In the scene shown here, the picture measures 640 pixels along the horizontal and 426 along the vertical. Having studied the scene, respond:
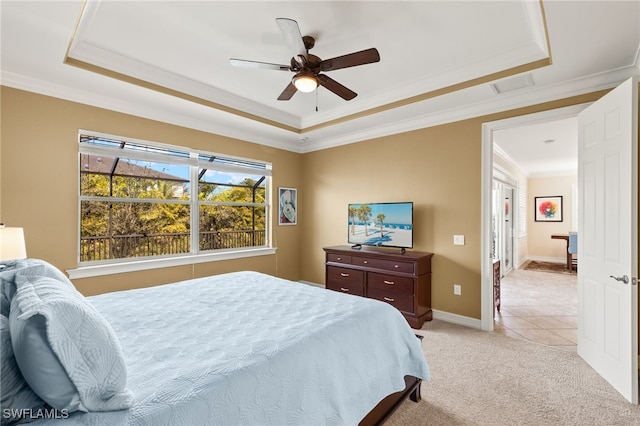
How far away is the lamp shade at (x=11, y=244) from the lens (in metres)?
1.97

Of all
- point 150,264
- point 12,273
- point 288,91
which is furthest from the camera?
point 150,264

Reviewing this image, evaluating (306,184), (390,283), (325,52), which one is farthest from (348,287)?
(325,52)

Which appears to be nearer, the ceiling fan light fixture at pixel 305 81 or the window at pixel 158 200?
the ceiling fan light fixture at pixel 305 81

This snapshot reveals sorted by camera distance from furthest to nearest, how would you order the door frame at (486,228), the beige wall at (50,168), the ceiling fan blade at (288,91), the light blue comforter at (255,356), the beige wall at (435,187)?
the beige wall at (435,187) → the door frame at (486,228) → the beige wall at (50,168) → the ceiling fan blade at (288,91) → the light blue comforter at (255,356)

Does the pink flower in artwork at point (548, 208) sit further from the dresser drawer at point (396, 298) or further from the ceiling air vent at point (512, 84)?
the dresser drawer at point (396, 298)

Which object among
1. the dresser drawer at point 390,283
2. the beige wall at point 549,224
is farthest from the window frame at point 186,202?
the beige wall at point 549,224

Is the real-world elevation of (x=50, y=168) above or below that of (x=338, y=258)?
above

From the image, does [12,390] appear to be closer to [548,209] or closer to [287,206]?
[287,206]

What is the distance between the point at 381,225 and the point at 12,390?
149 inches

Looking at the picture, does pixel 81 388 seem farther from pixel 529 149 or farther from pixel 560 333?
pixel 529 149

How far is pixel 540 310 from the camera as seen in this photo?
4.25 m

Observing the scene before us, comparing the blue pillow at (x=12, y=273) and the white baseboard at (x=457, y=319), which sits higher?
the blue pillow at (x=12, y=273)

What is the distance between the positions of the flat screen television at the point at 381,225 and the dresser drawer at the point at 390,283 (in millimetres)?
454

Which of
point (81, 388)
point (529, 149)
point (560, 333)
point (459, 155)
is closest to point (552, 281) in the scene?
point (529, 149)
